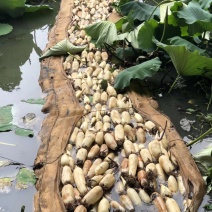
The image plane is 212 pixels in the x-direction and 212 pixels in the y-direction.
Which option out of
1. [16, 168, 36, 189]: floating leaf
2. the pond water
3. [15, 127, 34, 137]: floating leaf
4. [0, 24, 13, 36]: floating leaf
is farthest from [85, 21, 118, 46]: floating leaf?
[16, 168, 36, 189]: floating leaf

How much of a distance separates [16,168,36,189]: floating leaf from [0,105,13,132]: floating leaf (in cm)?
46

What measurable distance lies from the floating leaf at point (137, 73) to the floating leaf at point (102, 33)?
562 mm

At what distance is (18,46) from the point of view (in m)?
3.80

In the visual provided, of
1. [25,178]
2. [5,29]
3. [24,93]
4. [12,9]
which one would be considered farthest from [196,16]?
[12,9]

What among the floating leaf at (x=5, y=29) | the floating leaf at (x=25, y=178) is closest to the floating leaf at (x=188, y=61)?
the floating leaf at (x=25, y=178)

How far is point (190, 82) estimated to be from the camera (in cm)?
281

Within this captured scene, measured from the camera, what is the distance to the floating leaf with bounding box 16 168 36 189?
1.94 m

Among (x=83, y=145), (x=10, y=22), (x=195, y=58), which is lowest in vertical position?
(x=10, y=22)

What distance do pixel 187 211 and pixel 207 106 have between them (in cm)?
109

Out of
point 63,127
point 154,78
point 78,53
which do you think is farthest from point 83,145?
point 78,53

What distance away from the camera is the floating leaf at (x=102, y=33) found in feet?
9.96

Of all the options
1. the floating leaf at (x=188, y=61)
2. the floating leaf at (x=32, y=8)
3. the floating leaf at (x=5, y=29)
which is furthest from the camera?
the floating leaf at (x=32, y=8)

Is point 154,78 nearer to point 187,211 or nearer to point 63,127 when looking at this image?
point 63,127

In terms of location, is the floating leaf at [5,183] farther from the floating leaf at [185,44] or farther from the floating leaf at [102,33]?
the floating leaf at [102,33]
